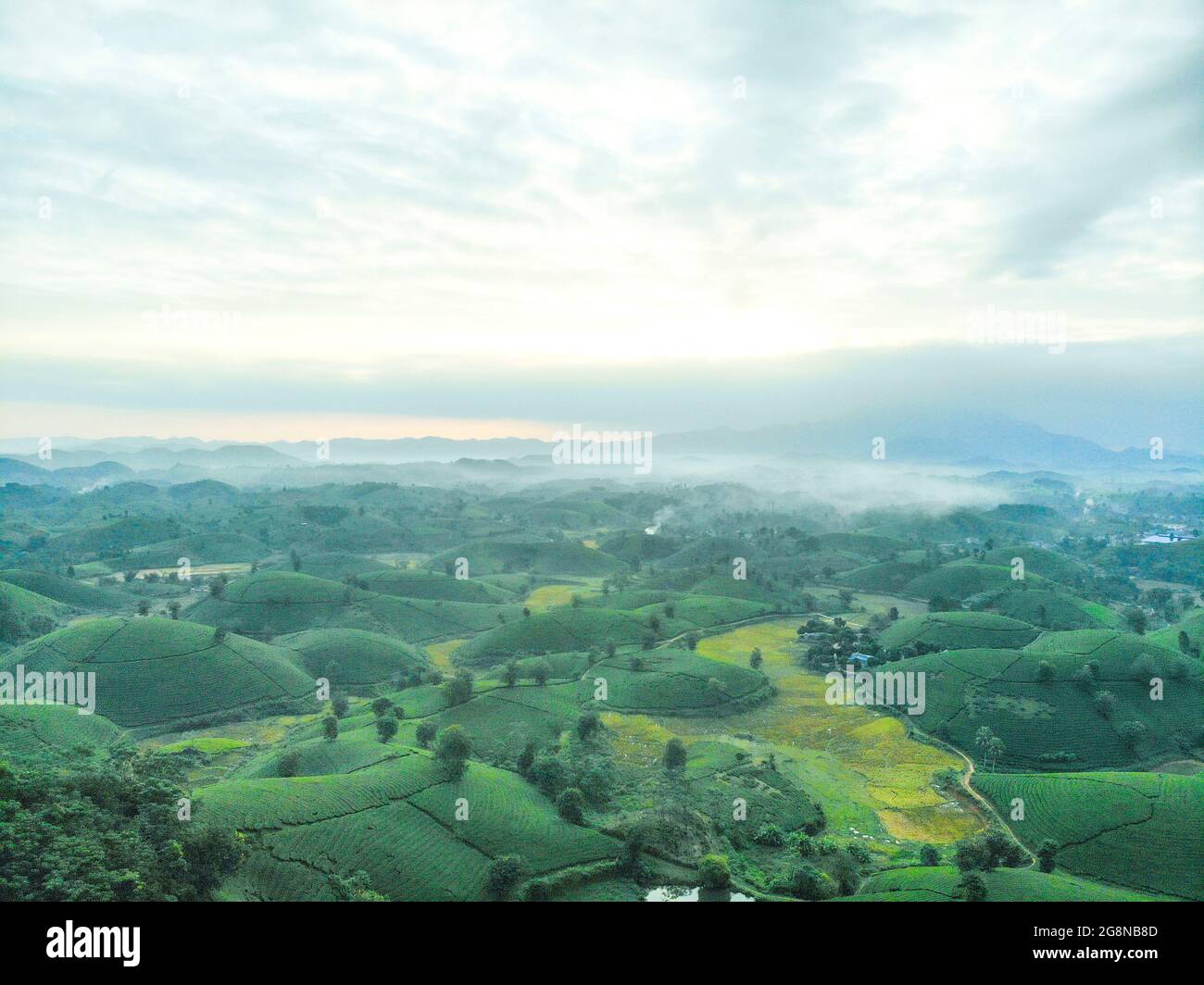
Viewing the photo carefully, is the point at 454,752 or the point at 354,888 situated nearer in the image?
the point at 354,888

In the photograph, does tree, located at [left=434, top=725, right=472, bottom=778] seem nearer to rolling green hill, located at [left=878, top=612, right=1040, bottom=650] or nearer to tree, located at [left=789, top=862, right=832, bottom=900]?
tree, located at [left=789, top=862, right=832, bottom=900]

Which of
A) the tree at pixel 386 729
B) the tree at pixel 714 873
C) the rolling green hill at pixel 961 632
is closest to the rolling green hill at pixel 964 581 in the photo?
the rolling green hill at pixel 961 632

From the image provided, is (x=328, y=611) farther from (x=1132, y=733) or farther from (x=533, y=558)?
(x=1132, y=733)

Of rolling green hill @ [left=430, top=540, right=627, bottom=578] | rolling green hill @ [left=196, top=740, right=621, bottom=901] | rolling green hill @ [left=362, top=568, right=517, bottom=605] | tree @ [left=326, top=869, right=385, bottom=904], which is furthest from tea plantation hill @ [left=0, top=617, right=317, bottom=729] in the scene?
rolling green hill @ [left=430, top=540, right=627, bottom=578]

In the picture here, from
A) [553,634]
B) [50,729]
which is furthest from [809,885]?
[50,729]
